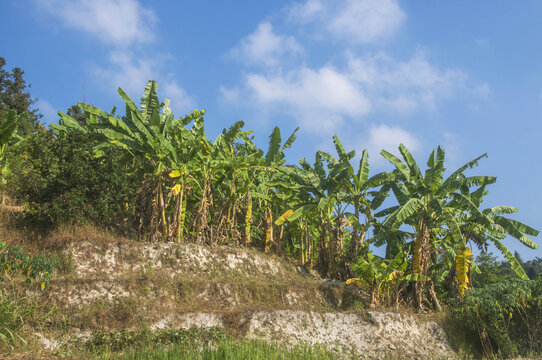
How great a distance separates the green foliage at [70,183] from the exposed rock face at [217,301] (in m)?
1.35

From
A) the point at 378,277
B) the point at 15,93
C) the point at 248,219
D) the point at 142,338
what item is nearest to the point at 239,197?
the point at 248,219

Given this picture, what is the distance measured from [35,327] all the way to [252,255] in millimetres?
8040

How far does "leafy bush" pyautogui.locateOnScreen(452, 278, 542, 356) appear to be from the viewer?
14328 millimetres

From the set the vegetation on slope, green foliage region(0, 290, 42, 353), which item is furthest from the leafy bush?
green foliage region(0, 290, 42, 353)

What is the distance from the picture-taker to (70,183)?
52.3 feet

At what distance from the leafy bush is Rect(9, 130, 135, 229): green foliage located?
12.0 m

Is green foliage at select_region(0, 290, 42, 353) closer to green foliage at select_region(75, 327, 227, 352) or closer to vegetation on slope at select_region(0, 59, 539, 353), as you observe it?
green foliage at select_region(75, 327, 227, 352)

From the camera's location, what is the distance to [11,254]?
961cm

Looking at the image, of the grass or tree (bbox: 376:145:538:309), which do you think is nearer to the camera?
the grass

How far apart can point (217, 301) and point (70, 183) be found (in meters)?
6.30

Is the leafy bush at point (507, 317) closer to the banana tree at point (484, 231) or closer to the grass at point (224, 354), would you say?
the banana tree at point (484, 231)

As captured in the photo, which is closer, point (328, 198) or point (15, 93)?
point (328, 198)

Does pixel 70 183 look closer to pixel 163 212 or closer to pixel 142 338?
pixel 163 212

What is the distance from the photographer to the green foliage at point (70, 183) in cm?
1571
